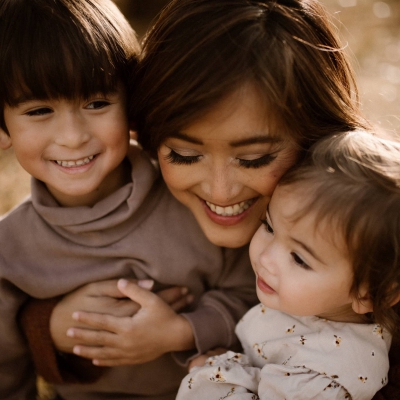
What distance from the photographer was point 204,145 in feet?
5.75

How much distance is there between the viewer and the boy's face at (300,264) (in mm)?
1566

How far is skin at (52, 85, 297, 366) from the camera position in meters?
1.69

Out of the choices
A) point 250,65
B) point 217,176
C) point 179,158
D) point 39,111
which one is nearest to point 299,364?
point 217,176

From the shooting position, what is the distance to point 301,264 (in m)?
1.63

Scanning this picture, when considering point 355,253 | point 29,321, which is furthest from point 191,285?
point 355,253

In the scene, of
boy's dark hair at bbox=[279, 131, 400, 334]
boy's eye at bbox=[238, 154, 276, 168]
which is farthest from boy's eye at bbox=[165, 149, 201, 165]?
boy's dark hair at bbox=[279, 131, 400, 334]

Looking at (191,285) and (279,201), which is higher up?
(279,201)

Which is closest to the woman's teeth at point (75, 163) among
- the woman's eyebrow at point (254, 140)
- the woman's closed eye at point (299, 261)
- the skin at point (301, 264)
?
the woman's eyebrow at point (254, 140)

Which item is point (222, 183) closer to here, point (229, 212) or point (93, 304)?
point (229, 212)

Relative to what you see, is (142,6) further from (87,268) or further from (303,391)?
(303,391)

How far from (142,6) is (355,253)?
5.74 metres

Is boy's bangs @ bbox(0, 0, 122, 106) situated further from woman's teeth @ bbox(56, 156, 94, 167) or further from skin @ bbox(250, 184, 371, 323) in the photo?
skin @ bbox(250, 184, 371, 323)

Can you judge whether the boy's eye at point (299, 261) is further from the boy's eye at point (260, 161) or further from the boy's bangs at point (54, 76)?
the boy's bangs at point (54, 76)

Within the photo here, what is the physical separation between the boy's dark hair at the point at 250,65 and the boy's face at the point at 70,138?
0.15m
